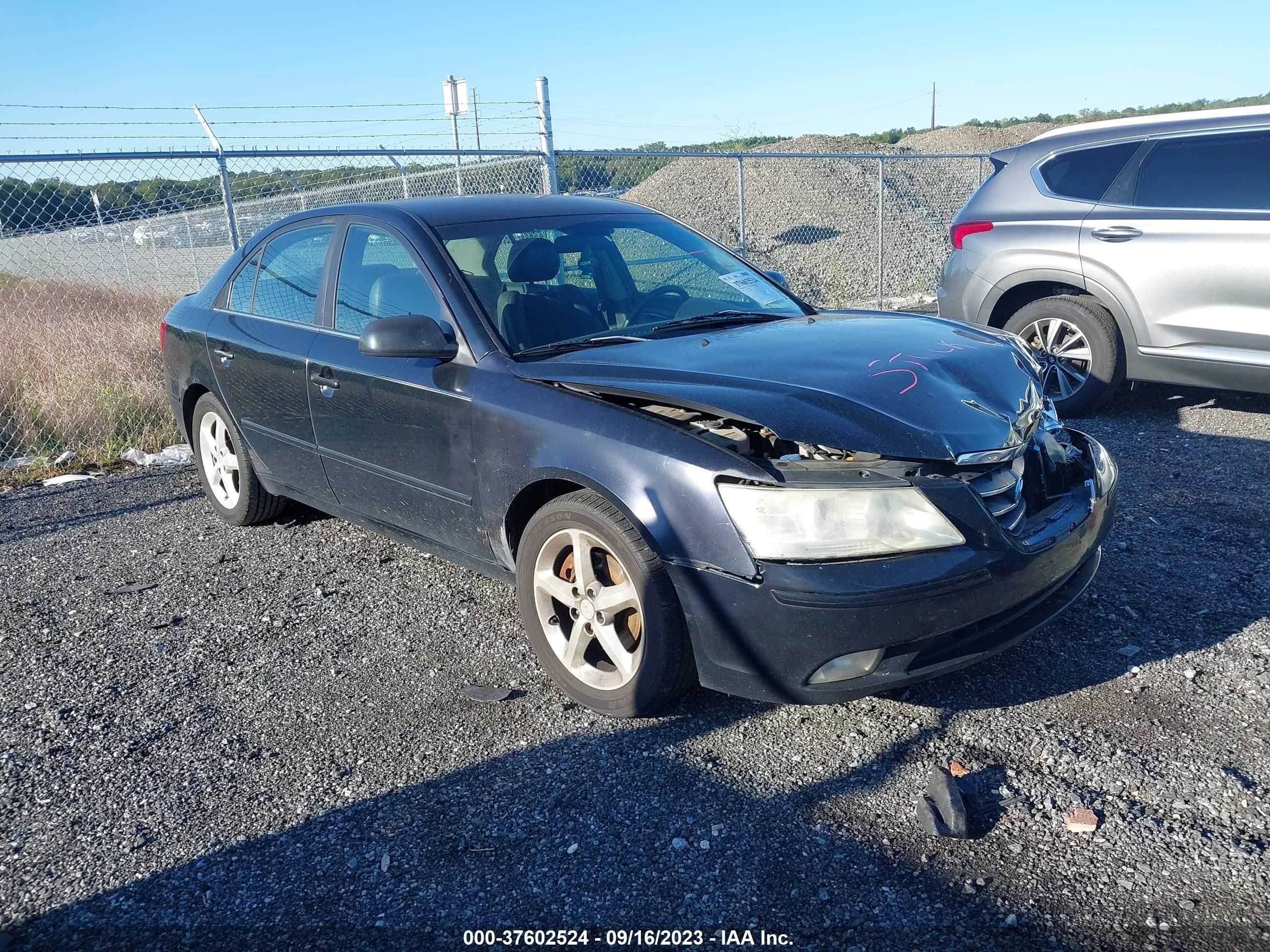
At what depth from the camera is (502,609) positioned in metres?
4.25

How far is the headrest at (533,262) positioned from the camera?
392 cm

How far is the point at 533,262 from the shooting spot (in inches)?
157

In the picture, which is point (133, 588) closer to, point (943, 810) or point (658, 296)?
point (658, 296)

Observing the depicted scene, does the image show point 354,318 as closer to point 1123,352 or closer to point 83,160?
point 83,160

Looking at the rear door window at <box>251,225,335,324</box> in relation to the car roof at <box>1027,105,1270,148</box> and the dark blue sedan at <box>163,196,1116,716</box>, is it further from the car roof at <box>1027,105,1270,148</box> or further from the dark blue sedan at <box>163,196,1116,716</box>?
the car roof at <box>1027,105,1270,148</box>

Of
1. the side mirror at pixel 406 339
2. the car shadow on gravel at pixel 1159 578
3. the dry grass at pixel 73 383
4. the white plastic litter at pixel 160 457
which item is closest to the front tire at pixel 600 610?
the side mirror at pixel 406 339

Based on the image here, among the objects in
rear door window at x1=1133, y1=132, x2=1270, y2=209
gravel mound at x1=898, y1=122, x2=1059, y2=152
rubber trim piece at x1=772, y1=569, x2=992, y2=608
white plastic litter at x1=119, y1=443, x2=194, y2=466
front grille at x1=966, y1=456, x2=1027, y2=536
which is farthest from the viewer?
gravel mound at x1=898, y1=122, x2=1059, y2=152

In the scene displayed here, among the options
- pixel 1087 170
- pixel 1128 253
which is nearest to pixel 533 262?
pixel 1128 253

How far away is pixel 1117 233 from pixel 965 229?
41.2 inches

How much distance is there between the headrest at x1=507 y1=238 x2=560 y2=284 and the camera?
12.9 ft

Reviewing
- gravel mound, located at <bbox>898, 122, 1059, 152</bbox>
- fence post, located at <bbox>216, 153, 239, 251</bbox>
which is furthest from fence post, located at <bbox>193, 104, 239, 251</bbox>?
gravel mound, located at <bbox>898, 122, 1059, 152</bbox>

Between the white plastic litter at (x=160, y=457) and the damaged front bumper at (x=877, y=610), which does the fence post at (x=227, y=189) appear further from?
the damaged front bumper at (x=877, y=610)

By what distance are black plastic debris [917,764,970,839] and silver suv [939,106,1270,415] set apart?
13.9ft

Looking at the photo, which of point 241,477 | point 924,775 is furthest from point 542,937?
point 241,477
